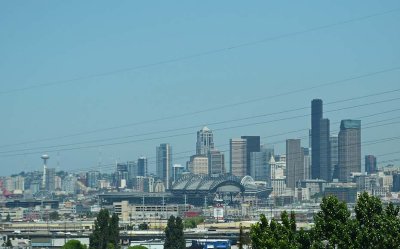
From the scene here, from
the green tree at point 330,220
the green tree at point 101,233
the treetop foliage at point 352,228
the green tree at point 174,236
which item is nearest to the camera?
the treetop foliage at point 352,228

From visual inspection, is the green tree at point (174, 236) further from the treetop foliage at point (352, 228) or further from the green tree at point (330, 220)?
the green tree at point (330, 220)

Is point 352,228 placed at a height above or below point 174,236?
above

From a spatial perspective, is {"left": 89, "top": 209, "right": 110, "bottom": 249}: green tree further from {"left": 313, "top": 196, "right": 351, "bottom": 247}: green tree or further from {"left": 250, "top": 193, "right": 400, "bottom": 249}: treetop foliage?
{"left": 313, "top": 196, "right": 351, "bottom": 247}: green tree

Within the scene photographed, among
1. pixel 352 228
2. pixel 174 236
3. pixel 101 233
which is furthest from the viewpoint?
pixel 101 233

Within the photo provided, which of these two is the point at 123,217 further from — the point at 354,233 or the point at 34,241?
the point at 354,233

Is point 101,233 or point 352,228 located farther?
point 101,233

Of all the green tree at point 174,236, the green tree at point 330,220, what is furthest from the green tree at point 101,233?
the green tree at point 330,220

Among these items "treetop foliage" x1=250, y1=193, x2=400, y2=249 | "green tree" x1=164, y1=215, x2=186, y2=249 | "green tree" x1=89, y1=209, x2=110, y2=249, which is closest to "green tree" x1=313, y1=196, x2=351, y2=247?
"treetop foliage" x1=250, y1=193, x2=400, y2=249

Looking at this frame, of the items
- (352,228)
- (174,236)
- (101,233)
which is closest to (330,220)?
(352,228)

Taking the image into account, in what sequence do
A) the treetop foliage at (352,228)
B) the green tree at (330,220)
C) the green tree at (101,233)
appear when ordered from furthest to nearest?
the green tree at (101,233)
the green tree at (330,220)
the treetop foliage at (352,228)

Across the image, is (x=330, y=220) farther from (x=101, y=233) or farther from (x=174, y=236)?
(x=101, y=233)

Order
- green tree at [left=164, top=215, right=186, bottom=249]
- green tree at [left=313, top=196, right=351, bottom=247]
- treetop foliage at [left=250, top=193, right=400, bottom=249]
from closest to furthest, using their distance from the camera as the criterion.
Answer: treetop foliage at [left=250, top=193, right=400, bottom=249] < green tree at [left=313, top=196, right=351, bottom=247] < green tree at [left=164, top=215, right=186, bottom=249]

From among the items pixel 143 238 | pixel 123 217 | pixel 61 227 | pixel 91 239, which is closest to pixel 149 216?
pixel 123 217
